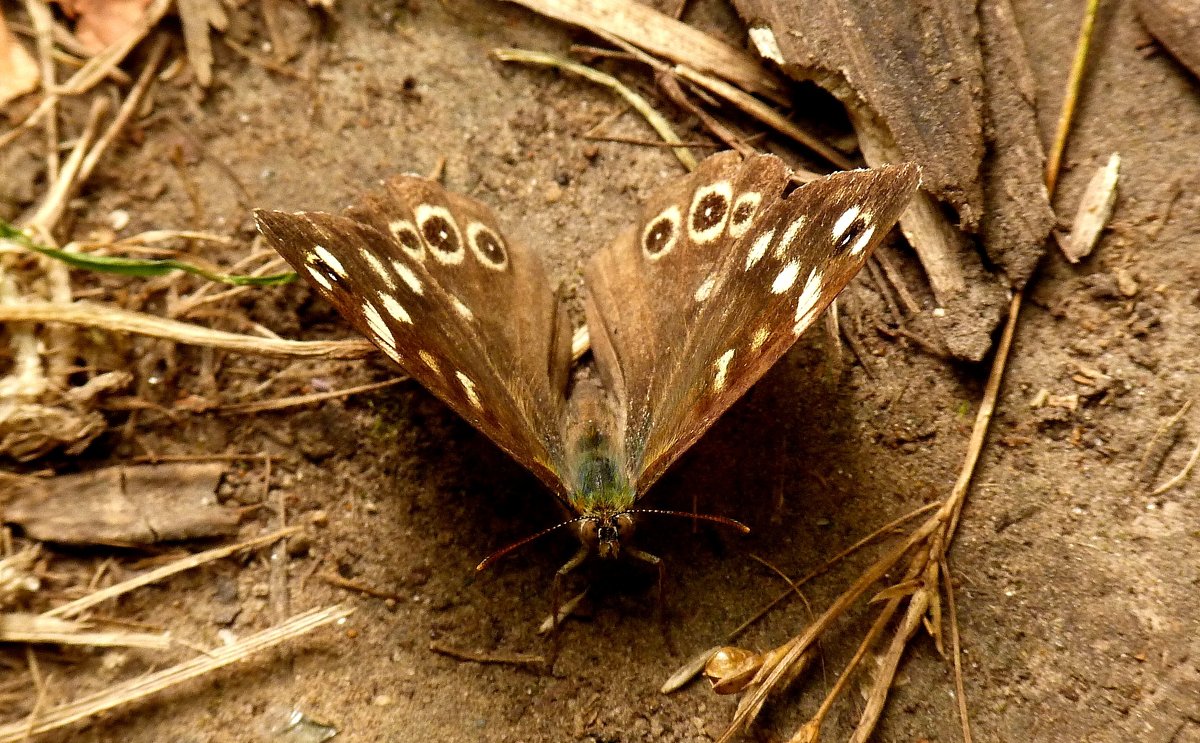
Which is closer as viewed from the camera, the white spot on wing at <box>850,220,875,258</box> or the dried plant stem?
the white spot on wing at <box>850,220,875,258</box>

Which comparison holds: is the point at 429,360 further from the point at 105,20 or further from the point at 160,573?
the point at 105,20

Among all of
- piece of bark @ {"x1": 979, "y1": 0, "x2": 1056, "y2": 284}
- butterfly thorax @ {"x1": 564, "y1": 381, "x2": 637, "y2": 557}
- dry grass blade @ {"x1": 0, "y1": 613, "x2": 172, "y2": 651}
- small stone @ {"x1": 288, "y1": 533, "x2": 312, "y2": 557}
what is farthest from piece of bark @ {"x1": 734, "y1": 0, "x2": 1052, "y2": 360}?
dry grass blade @ {"x1": 0, "y1": 613, "x2": 172, "y2": 651}

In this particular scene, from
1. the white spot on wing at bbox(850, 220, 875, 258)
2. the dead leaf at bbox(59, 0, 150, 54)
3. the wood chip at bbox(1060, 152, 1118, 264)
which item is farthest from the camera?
the dead leaf at bbox(59, 0, 150, 54)

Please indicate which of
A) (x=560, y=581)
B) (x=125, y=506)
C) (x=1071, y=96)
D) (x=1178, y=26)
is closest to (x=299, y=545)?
(x=125, y=506)

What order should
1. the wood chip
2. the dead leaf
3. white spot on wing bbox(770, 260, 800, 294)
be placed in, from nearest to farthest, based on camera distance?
white spot on wing bbox(770, 260, 800, 294) → the wood chip → the dead leaf

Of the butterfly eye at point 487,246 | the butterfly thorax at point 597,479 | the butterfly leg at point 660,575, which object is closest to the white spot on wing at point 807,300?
the butterfly thorax at point 597,479

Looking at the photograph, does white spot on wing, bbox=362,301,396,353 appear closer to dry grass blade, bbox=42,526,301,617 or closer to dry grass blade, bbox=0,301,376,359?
dry grass blade, bbox=0,301,376,359

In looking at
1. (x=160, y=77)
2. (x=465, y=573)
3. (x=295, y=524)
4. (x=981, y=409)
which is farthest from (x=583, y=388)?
(x=160, y=77)
